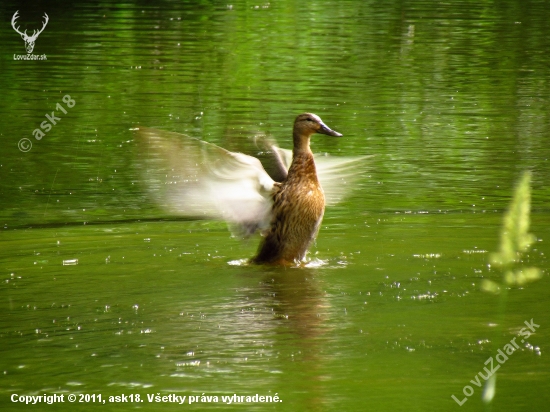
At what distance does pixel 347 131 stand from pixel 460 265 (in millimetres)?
6467

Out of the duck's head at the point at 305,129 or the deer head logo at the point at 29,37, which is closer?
the duck's head at the point at 305,129

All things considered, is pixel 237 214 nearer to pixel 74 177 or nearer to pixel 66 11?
pixel 74 177

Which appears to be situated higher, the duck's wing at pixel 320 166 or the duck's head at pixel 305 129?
the duck's head at pixel 305 129

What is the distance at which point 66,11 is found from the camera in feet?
97.3

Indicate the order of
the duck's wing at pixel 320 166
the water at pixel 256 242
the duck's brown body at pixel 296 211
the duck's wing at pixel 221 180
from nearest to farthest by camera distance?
1. the water at pixel 256 242
2. the duck's wing at pixel 221 180
3. the duck's brown body at pixel 296 211
4. the duck's wing at pixel 320 166

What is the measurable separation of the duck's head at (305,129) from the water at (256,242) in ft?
1.38

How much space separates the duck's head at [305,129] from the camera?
7.96 meters

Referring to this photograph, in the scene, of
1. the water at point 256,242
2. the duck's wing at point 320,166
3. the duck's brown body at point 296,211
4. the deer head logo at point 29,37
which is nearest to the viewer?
the water at point 256,242

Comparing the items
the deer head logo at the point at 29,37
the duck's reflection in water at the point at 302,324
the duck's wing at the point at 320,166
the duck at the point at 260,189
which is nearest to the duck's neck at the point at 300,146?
the duck at the point at 260,189

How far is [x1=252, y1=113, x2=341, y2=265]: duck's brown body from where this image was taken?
7766 mm

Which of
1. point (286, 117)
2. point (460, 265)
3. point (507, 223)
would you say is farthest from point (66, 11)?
point (507, 223)

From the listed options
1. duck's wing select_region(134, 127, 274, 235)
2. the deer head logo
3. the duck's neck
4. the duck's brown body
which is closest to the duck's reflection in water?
the duck's brown body

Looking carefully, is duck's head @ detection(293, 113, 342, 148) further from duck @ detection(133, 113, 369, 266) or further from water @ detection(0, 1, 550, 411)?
water @ detection(0, 1, 550, 411)

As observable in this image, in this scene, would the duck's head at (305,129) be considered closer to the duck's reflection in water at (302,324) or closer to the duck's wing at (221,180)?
the duck's wing at (221,180)
